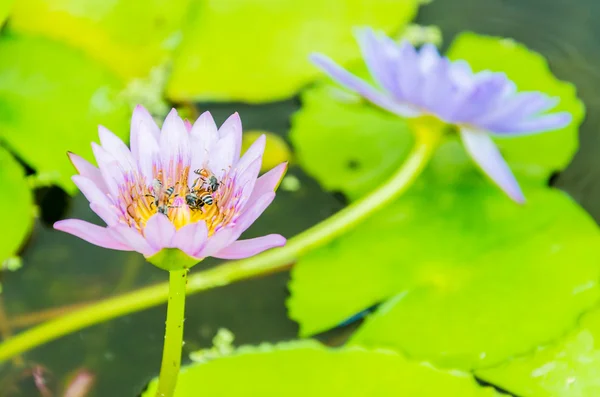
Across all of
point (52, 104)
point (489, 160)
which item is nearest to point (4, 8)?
point (52, 104)

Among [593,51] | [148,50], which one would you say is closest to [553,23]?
[593,51]

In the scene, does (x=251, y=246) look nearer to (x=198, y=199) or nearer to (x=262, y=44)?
(x=198, y=199)

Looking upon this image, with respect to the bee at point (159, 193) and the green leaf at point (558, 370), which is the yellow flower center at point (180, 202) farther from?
the green leaf at point (558, 370)

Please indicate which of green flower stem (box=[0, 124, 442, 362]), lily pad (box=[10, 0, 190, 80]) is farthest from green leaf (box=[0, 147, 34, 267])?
lily pad (box=[10, 0, 190, 80])

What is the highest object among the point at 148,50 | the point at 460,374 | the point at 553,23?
the point at 148,50

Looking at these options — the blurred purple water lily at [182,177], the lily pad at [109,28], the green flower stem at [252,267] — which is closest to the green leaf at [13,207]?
the green flower stem at [252,267]

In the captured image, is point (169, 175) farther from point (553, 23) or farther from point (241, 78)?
point (553, 23)
